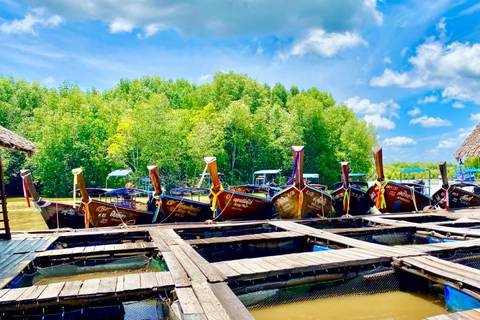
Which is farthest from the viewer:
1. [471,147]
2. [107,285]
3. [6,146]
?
[471,147]

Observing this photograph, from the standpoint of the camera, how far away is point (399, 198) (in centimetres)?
1459

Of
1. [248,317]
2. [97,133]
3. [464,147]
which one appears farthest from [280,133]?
[248,317]

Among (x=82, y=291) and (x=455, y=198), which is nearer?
(x=82, y=291)

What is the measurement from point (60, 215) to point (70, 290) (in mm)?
8034

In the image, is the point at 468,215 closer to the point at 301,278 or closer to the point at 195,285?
the point at 301,278

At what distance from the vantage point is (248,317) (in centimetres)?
403

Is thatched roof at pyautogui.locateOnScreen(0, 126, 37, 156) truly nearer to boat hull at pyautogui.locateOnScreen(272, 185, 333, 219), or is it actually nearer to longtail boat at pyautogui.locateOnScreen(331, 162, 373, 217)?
boat hull at pyautogui.locateOnScreen(272, 185, 333, 219)

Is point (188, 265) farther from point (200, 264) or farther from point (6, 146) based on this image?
point (6, 146)

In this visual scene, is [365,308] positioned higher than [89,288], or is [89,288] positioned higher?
[89,288]

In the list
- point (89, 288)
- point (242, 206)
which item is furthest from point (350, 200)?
point (89, 288)

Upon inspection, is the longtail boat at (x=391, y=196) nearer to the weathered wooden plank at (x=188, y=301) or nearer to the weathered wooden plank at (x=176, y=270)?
the weathered wooden plank at (x=176, y=270)

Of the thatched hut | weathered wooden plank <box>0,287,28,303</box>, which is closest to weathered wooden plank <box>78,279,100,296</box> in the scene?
weathered wooden plank <box>0,287,28,303</box>

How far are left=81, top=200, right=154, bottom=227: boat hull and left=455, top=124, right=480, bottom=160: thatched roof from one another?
1342 cm

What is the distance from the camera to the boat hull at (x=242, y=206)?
1226 cm
